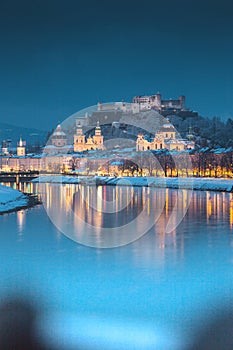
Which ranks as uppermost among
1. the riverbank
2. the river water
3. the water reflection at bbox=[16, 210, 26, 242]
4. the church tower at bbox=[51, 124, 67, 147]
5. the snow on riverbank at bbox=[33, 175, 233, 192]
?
the church tower at bbox=[51, 124, 67, 147]

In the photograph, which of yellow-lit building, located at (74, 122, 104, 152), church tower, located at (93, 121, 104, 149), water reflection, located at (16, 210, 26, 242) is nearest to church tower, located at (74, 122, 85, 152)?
yellow-lit building, located at (74, 122, 104, 152)

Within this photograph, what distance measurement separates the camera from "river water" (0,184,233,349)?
9.41 m

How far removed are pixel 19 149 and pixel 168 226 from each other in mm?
124915

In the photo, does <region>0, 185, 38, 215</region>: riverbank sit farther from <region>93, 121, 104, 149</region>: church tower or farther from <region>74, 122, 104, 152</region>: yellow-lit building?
<region>93, 121, 104, 149</region>: church tower

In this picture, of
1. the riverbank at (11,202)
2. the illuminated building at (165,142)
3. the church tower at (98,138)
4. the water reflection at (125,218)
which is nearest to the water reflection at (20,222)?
the riverbank at (11,202)

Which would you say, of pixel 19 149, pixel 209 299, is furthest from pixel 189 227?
pixel 19 149

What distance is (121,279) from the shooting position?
501 inches

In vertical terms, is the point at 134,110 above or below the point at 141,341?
above

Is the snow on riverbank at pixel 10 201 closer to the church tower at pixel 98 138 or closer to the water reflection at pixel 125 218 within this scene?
the water reflection at pixel 125 218

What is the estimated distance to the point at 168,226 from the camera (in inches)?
883

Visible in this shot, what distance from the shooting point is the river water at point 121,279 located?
371 inches

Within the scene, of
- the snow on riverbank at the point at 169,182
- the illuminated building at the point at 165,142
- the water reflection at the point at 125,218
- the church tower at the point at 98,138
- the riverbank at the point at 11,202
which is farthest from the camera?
the church tower at the point at 98,138

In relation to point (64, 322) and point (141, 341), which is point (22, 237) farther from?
point (141, 341)

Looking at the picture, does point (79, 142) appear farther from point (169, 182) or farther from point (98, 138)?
point (169, 182)
